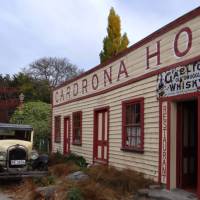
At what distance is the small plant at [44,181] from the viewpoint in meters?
13.3

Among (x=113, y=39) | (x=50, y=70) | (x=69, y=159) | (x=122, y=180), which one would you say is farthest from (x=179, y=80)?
(x=50, y=70)

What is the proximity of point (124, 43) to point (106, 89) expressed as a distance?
27808 mm

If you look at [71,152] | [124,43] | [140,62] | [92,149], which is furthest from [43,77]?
[140,62]

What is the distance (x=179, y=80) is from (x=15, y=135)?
7.60m

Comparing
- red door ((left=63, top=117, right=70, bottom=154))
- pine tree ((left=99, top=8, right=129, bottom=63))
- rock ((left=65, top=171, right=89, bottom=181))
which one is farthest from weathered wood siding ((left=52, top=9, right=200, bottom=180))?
pine tree ((left=99, top=8, right=129, bottom=63))

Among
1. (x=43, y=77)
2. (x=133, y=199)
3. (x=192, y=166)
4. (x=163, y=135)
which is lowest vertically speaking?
(x=133, y=199)

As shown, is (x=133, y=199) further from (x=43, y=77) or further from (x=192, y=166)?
(x=43, y=77)

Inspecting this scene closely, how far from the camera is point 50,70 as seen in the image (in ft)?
173

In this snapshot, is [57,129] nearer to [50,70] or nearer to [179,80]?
[179,80]

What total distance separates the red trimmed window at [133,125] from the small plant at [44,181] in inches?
99.1

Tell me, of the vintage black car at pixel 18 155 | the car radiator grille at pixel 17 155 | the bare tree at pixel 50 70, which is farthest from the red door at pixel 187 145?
the bare tree at pixel 50 70

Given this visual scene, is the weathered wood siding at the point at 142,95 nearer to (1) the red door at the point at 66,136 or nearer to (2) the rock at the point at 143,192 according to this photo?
(2) the rock at the point at 143,192

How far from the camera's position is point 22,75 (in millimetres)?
52469

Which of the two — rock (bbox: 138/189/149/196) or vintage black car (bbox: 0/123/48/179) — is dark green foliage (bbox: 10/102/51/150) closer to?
vintage black car (bbox: 0/123/48/179)
